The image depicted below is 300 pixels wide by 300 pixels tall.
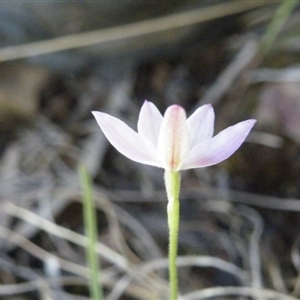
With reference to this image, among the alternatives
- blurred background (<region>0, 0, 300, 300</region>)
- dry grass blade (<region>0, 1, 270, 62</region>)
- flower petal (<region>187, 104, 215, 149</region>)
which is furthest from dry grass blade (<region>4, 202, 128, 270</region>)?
flower petal (<region>187, 104, 215, 149</region>)

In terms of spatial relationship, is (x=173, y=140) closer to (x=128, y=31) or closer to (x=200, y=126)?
(x=200, y=126)

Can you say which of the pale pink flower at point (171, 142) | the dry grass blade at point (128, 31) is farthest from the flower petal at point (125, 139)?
the dry grass blade at point (128, 31)

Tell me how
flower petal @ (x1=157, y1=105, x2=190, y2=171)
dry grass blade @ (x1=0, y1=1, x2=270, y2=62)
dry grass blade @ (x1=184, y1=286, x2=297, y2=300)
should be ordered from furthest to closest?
dry grass blade @ (x1=0, y1=1, x2=270, y2=62) < dry grass blade @ (x1=184, y1=286, x2=297, y2=300) < flower petal @ (x1=157, y1=105, x2=190, y2=171)

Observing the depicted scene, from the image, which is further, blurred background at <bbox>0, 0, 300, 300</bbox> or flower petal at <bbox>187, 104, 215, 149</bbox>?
blurred background at <bbox>0, 0, 300, 300</bbox>

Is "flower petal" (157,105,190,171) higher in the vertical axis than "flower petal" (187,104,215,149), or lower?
lower

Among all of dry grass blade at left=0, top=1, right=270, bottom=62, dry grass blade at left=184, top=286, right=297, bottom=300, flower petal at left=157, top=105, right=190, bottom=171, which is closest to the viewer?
flower petal at left=157, top=105, right=190, bottom=171

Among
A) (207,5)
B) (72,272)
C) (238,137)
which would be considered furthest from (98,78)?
(238,137)

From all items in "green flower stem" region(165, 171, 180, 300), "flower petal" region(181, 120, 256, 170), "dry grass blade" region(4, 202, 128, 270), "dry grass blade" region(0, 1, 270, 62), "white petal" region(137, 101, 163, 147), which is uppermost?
"dry grass blade" region(0, 1, 270, 62)

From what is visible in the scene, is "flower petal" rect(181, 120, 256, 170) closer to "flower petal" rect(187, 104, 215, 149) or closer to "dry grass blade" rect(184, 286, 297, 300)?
"flower petal" rect(187, 104, 215, 149)
